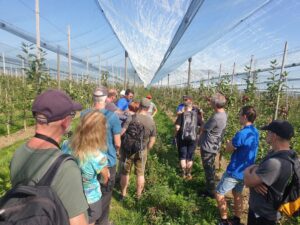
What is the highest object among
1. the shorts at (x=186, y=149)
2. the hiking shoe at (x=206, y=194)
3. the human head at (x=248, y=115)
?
the human head at (x=248, y=115)

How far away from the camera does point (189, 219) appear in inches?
161

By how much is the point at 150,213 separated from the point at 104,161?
6.03 ft

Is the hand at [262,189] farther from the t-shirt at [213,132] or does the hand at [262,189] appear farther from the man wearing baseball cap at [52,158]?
the t-shirt at [213,132]

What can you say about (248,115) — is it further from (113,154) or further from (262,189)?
(113,154)

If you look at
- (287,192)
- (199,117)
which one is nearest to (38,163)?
(287,192)

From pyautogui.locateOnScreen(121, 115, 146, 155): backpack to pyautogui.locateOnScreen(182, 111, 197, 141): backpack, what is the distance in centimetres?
135

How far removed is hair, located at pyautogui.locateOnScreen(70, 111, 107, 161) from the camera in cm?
269

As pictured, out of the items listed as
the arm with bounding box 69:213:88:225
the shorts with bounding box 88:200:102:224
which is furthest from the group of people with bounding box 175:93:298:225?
the arm with bounding box 69:213:88:225

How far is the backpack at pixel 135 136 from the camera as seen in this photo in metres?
4.50

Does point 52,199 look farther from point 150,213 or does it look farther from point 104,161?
point 150,213

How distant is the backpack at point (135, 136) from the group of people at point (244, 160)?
3.54 ft

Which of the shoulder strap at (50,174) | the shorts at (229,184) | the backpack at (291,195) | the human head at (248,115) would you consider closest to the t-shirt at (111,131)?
the shorts at (229,184)

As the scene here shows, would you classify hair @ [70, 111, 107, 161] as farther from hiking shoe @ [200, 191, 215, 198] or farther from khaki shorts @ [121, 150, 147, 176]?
hiking shoe @ [200, 191, 215, 198]

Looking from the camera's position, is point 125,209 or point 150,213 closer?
point 150,213
